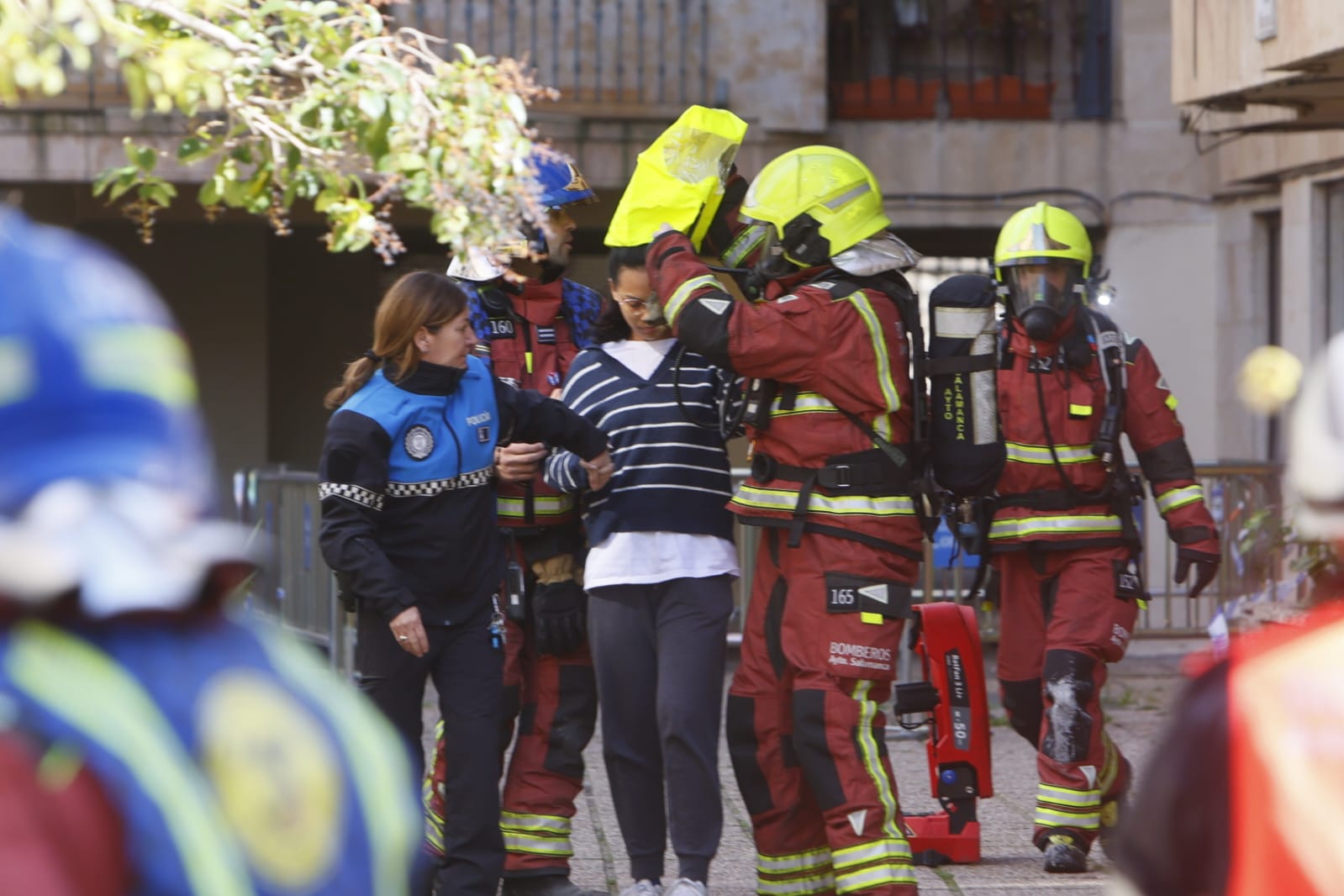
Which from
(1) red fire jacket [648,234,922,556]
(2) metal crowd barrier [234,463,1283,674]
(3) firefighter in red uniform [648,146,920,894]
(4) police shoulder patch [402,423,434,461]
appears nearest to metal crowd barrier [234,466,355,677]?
(2) metal crowd barrier [234,463,1283,674]

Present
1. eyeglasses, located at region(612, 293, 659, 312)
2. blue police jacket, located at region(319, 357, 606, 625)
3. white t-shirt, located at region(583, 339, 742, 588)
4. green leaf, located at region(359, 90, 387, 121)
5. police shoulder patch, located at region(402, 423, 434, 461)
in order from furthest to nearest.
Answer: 1. green leaf, located at region(359, 90, 387, 121)
2. eyeglasses, located at region(612, 293, 659, 312)
3. white t-shirt, located at region(583, 339, 742, 588)
4. police shoulder patch, located at region(402, 423, 434, 461)
5. blue police jacket, located at region(319, 357, 606, 625)

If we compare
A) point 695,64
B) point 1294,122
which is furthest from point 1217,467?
point 695,64

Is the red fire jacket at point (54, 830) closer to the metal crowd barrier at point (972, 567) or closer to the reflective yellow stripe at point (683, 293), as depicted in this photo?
the reflective yellow stripe at point (683, 293)

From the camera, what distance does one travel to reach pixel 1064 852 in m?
5.53

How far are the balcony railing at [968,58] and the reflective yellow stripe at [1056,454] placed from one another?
24.4 feet

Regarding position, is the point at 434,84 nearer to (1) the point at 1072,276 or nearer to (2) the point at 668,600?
(2) the point at 668,600

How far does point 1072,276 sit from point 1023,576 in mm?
996

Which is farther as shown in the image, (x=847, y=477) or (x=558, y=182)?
(x=558, y=182)

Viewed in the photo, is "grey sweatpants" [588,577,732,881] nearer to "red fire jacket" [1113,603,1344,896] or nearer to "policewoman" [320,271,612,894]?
"policewoman" [320,271,612,894]

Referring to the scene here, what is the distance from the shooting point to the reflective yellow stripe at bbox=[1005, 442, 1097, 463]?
5.78 metres

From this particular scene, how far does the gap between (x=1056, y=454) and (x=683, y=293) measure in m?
1.80

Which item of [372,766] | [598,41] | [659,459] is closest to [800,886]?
[659,459]

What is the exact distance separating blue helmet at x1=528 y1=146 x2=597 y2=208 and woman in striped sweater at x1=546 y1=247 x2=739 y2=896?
0.53 metres

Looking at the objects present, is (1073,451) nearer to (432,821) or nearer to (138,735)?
(432,821)
